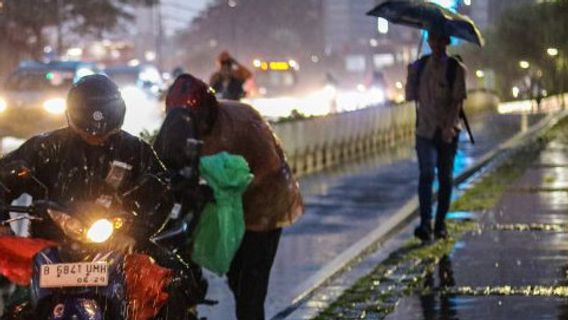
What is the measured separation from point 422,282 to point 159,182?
4338 millimetres

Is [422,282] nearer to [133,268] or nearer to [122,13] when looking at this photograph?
[133,268]

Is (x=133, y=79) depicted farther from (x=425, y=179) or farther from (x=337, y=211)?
(x=425, y=179)

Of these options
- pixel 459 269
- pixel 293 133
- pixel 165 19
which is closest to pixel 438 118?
pixel 459 269

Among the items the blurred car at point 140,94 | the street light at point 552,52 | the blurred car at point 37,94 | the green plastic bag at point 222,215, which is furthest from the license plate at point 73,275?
the blurred car at point 140,94

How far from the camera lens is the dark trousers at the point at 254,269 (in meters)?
7.11

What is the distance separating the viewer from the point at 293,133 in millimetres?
19250

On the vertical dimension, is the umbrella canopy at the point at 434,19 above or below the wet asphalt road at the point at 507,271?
above

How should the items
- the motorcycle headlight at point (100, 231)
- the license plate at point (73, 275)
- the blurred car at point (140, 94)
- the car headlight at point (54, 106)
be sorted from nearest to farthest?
the license plate at point (73, 275)
the motorcycle headlight at point (100, 231)
the car headlight at point (54, 106)
the blurred car at point (140, 94)

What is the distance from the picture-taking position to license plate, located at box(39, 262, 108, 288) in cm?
517

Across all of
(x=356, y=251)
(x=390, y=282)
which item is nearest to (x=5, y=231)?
(x=390, y=282)

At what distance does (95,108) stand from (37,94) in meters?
25.7

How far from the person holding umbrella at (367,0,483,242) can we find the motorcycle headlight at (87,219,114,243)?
6.41m

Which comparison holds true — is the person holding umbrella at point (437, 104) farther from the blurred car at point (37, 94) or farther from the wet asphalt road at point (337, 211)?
the blurred car at point (37, 94)

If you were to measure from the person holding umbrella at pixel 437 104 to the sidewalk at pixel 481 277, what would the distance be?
0.39m
